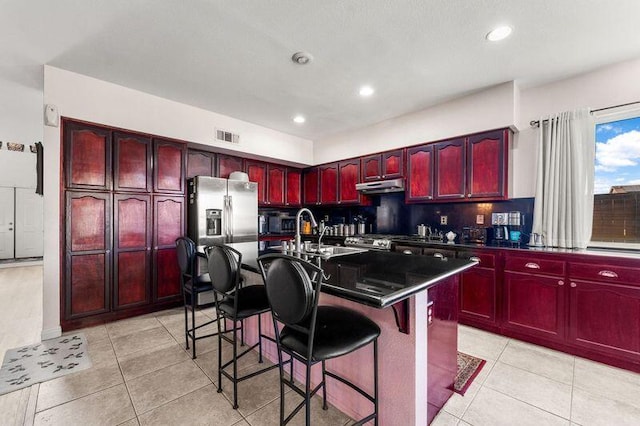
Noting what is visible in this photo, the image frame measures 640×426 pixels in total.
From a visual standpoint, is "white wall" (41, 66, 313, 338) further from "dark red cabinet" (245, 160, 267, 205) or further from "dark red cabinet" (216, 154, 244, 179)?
"dark red cabinet" (245, 160, 267, 205)

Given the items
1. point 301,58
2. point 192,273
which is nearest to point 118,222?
point 192,273

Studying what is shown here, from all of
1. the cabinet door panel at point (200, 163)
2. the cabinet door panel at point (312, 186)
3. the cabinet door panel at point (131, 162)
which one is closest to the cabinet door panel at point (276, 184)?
the cabinet door panel at point (312, 186)

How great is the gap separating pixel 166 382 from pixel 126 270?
5.96ft

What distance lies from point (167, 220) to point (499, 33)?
13.5ft

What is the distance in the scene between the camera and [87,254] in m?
3.06

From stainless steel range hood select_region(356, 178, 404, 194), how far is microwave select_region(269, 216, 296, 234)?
5.36 feet

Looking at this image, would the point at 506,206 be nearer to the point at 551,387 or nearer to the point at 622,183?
the point at 622,183

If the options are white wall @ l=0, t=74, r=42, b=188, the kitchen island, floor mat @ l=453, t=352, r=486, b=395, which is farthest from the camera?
white wall @ l=0, t=74, r=42, b=188

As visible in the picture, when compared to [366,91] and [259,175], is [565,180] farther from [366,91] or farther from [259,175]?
[259,175]

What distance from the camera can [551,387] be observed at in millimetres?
2039

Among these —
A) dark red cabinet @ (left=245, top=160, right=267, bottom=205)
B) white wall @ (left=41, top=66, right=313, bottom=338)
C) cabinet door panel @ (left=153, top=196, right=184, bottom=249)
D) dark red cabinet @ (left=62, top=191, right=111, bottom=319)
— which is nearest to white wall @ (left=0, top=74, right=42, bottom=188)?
white wall @ (left=41, top=66, right=313, bottom=338)

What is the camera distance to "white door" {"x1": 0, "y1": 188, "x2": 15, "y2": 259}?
22.3 feet

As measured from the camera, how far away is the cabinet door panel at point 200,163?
157 inches

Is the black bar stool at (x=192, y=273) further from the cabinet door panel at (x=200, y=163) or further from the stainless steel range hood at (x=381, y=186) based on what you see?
the stainless steel range hood at (x=381, y=186)
